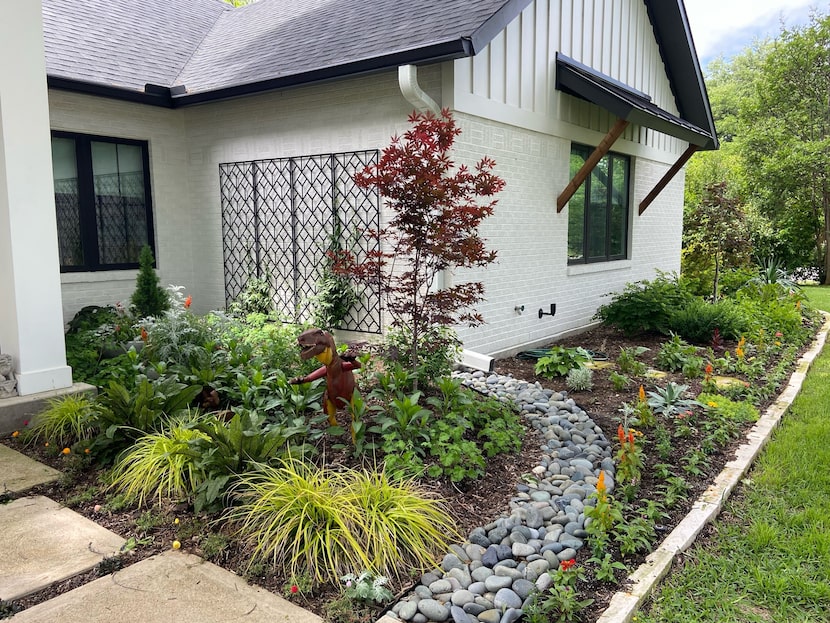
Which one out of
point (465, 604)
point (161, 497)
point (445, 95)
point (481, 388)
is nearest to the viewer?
point (465, 604)

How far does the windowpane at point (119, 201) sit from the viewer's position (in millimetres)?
7844

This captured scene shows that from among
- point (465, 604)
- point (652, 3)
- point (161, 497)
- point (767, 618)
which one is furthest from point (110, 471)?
point (652, 3)

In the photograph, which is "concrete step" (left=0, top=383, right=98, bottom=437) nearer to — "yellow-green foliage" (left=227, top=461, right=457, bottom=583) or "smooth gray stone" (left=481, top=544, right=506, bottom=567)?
"yellow-green foliage" (left=227, top=461, right=457, bottom=583)

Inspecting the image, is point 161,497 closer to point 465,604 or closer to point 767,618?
point 465,604

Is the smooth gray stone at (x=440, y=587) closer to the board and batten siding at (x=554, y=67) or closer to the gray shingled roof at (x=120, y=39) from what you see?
the board and batten siding at (x=554, y=67)

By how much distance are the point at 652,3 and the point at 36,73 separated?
354 inches

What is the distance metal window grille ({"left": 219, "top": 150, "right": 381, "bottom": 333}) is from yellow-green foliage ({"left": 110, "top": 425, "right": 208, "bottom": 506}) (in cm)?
321

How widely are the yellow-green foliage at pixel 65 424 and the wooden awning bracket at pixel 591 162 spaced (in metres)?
5.89

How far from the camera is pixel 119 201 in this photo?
804cm

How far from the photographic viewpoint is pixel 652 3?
10000 millimetres

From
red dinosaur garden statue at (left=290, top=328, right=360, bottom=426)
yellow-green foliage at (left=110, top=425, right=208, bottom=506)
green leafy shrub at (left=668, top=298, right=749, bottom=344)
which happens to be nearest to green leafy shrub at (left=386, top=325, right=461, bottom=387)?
red dinosaur garden statue at (left=290, top=328, right=360, bottom=426)

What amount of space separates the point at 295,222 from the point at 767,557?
586 centimetres

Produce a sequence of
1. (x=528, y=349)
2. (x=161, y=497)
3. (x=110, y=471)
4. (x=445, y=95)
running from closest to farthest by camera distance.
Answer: (x=161, y=497)
(x=110, y=471)
(x=445, y=95)
(x=528, y=349)

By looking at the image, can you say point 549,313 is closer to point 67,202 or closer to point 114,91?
point 114,91
